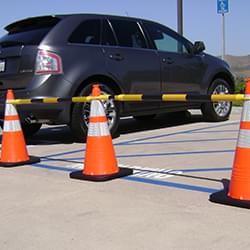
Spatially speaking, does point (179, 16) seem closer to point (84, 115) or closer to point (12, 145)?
point (84, 115)

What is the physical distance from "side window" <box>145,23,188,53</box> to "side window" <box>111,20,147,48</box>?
0.26m

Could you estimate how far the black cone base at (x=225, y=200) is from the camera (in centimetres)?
383

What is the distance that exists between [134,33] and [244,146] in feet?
15.0

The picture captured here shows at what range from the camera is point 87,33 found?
7.43 metres

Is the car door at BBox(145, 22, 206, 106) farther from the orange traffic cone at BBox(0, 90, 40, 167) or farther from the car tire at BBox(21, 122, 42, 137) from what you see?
the orange traffic cone at BBox(0, 90, 40, 167)

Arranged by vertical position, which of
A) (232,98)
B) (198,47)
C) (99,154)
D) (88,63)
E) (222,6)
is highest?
(222,6)

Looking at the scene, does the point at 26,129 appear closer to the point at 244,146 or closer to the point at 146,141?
the point at 146,141

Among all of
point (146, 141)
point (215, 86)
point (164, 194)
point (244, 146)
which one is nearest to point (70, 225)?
point (164, 194)

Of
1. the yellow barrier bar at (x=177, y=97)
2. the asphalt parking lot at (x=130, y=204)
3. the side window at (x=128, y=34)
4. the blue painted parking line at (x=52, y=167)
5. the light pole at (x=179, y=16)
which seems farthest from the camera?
the light pole at (x=179, y=16)

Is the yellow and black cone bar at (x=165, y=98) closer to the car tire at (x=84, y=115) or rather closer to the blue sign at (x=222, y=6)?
the car tire at (x=84, y=115)

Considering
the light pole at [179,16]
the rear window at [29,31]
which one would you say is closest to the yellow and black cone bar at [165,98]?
the rear window at [29,31]

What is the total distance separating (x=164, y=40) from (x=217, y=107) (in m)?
1.77

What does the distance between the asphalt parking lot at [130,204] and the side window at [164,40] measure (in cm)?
223

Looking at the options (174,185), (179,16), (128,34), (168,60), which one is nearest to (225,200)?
(174,185)
